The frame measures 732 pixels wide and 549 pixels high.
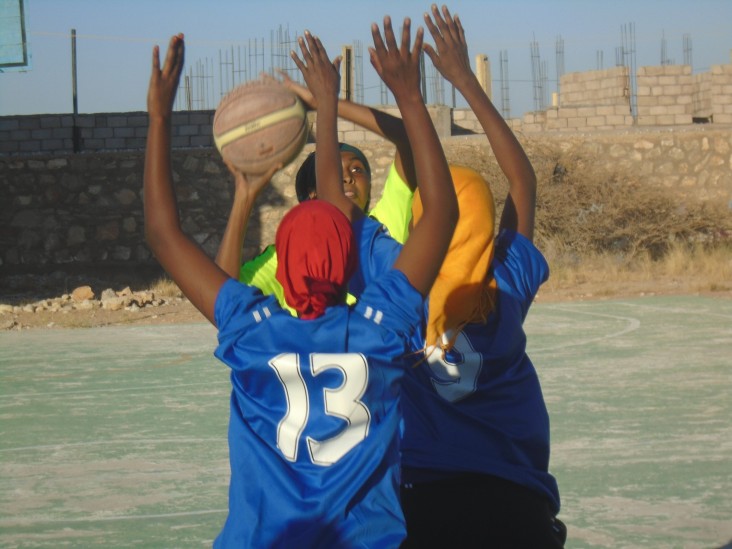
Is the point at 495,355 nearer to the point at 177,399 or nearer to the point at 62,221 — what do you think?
the point at 177,399

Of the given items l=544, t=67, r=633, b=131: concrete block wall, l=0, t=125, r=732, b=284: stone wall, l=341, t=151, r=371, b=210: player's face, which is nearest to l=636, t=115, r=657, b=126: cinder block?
l=544, t=67, r=633, b=131: concrete block wall

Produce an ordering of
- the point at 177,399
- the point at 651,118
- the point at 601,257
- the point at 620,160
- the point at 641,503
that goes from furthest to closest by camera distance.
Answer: the point at 651,118, the point at 620,160, the point at 601,257, the point at 177,399, the point at 641,503

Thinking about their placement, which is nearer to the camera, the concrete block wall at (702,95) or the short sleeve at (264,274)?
the short sleeve at (264,274)

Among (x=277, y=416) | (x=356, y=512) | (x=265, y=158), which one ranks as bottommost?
(x=356, y=512)

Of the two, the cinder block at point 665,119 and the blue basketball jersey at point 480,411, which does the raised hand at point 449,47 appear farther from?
the cinder block at point 665,119

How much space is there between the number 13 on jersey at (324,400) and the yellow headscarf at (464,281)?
466 millimetres

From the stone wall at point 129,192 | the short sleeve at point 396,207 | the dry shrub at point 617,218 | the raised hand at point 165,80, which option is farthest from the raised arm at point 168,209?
the stone wall at point 129,192

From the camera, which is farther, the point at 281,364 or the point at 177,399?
the point at 177,399

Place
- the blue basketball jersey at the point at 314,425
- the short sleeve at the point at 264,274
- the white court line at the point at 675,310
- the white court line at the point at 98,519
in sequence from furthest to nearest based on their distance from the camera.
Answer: the white court line at the point at 675,310 < the white court line at the point at 98,519 < the short sleeve at the point at 264,274 < the blue basketball jersey at the point at 314,425

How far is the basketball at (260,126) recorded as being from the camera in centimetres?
345

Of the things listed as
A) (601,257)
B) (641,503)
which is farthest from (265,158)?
(601,257)

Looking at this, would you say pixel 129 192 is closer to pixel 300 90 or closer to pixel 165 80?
pixel 300 90

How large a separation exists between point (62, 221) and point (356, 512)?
1723 centimetres

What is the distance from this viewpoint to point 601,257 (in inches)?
693
